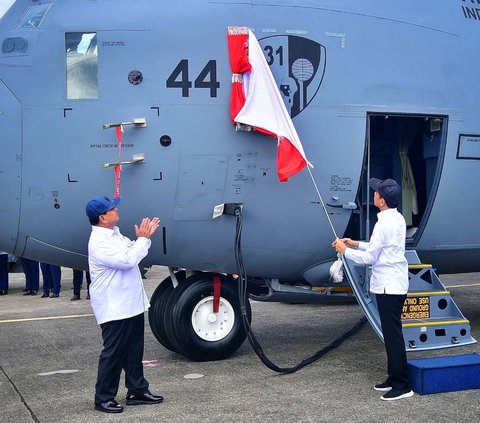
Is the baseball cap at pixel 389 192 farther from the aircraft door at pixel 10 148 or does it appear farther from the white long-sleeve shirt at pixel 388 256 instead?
the aircraft door at pixel 10 148

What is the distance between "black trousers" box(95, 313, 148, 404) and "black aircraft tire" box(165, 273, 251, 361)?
1.46 m

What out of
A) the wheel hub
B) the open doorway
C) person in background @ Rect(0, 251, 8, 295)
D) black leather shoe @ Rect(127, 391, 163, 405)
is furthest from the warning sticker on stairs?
person in background @ Rect(0, 251, 8, 295)

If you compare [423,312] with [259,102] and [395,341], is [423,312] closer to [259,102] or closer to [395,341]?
[395,341]

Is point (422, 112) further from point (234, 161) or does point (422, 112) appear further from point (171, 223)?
point (171, 223)

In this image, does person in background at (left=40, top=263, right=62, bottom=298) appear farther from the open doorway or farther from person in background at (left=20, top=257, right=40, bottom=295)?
the open doorway

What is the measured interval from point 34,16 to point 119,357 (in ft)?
12.7

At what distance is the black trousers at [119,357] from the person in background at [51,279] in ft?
30.3

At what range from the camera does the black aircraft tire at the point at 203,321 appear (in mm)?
7562

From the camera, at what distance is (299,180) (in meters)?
7.53

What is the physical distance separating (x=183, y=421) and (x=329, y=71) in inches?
162

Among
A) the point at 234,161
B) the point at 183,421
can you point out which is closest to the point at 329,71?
the point at 234,161

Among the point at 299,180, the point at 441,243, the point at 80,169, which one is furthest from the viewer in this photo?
the point at 441,243

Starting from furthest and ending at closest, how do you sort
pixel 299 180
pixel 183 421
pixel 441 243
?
pixel 441 243
pixel 299 180
pixel 183 421

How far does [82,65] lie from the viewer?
23.7 feet
